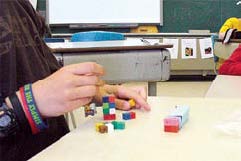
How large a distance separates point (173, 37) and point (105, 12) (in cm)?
110

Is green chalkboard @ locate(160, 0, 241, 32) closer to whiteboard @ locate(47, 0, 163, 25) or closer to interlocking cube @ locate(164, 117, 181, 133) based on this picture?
whiteboard @ locate(47, 0, 163, 25)

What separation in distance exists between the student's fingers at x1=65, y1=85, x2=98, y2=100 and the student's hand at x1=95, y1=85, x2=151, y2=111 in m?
0.22

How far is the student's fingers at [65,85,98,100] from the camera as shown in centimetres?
58

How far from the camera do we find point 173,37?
17.5 feet

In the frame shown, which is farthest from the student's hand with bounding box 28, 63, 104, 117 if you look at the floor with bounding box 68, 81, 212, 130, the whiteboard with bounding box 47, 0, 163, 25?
the whiteboard with bounding box 47, 0, 163, 25

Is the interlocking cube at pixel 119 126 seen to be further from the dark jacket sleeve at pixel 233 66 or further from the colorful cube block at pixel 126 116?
the dark jacket sleeve at pixel 233 66

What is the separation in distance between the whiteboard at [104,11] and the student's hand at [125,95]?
188 inches

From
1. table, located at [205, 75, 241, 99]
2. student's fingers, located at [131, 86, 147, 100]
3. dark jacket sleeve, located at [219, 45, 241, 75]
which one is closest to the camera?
student's fingers, located at [131, 86, 147, 100]

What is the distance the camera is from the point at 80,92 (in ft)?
1.95

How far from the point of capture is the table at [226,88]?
1.19 metres

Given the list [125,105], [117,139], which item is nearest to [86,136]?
[117,139]

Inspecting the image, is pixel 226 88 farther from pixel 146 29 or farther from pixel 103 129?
pixel 146 29

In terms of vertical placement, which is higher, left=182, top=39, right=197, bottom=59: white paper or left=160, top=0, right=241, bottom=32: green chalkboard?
left=160, top=0, right=241, bottom=32: green chalkboard

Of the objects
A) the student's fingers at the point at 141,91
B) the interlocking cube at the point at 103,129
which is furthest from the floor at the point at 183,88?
the interlocking cube at the point at 103,129
